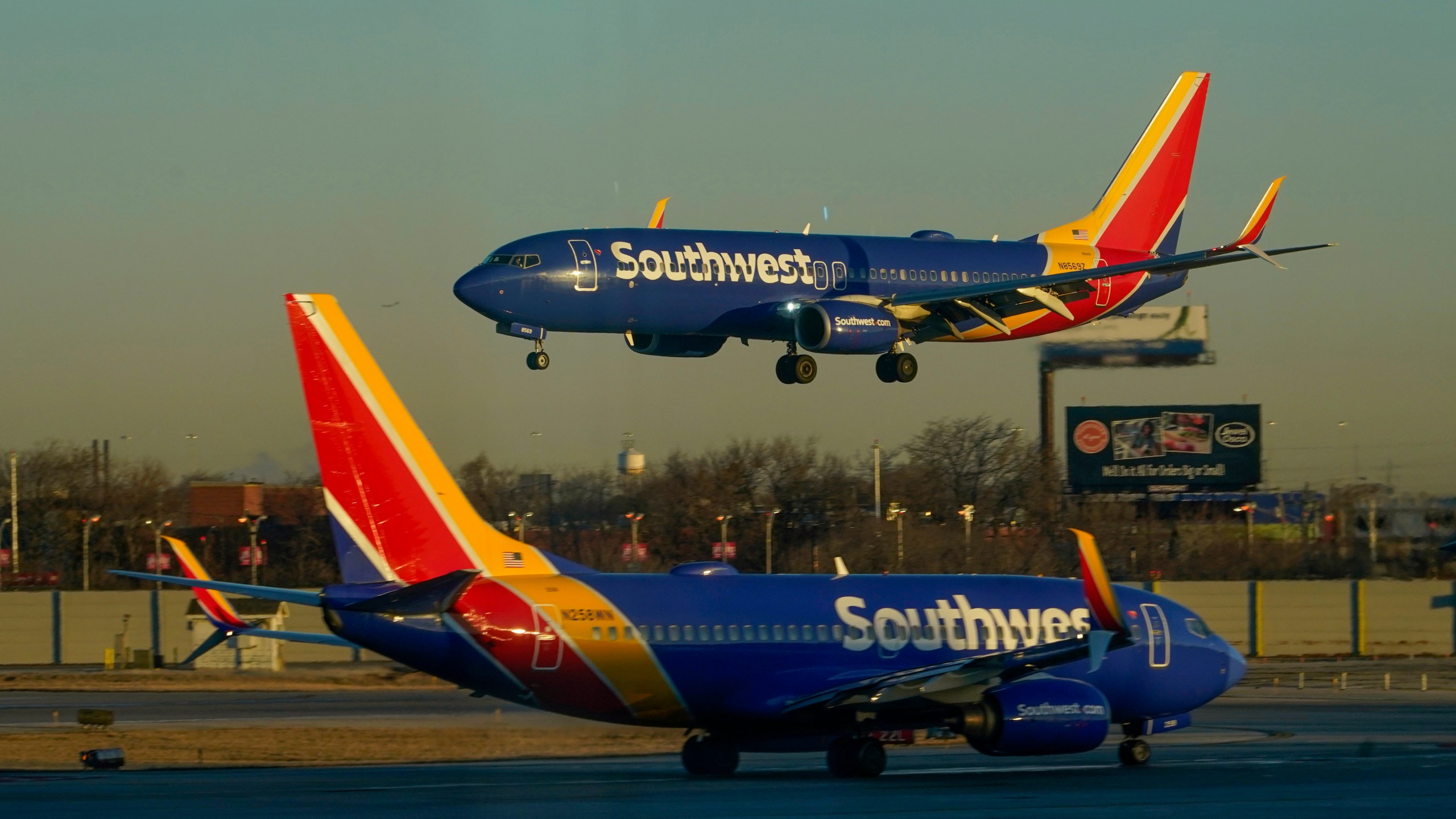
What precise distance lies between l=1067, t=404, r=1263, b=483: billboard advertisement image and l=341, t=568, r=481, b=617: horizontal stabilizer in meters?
76.4

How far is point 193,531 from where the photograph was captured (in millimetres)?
89375

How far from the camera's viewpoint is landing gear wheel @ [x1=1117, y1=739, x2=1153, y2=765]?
26.6 meters

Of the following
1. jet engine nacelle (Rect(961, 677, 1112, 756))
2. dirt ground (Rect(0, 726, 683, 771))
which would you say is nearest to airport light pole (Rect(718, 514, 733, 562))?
dirt ground (Rect(0, 726, 683, 771))

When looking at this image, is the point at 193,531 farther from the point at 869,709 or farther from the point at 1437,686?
the point at 869,709

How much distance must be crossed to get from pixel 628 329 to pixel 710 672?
11.6 m

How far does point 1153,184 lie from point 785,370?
51.7 ft

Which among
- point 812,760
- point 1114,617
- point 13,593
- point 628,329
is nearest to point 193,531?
point 13,593

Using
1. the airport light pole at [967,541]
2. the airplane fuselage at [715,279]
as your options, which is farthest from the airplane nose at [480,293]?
the airport light pole at [967,541]

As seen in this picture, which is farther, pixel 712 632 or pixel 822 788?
pixel 712 632

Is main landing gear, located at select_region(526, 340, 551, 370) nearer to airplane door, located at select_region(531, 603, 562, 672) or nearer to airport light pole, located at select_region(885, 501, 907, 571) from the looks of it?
airplane door, located at select_region(531, 603, 562, 672)

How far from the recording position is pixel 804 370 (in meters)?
36.0

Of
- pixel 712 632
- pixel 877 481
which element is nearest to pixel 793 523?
pixel 877 481

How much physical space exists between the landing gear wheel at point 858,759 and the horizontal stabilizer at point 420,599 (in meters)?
6.24

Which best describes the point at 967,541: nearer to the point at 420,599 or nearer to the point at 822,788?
the point at 822,788
